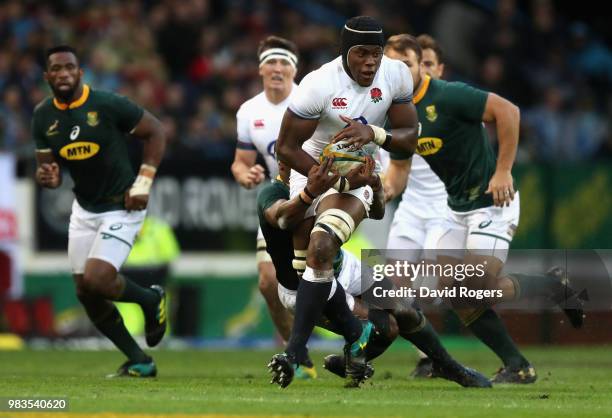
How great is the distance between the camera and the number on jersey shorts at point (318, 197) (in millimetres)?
9641

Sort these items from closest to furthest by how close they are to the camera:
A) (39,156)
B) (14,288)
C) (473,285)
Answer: (473,285) → (39,156) → (14,288)

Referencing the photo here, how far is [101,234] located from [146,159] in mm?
726

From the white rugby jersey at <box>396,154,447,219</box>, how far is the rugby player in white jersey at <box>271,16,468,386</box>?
2876 millimetres

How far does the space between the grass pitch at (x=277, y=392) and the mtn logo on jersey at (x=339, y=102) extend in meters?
1.87

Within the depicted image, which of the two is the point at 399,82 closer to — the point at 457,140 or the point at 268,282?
the point at 457,140

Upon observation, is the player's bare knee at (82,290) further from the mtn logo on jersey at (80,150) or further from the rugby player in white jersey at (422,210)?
the rugby player in white jersey at (422,210)

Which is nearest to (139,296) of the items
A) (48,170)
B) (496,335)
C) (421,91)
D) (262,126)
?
(48,170)

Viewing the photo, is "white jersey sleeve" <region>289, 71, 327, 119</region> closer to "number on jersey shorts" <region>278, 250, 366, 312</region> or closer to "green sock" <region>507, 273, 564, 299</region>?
"number on jersey shorts" <region>278, 250, 366, 312</region>

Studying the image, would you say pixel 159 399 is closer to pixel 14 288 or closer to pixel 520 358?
pixel 520 358

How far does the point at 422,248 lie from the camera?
1255 cm

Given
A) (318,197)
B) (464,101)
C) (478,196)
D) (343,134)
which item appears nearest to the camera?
(343,134)

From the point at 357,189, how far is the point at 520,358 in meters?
2.30

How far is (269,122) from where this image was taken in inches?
485

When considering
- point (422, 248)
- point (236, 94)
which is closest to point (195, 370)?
point (422, 248)
